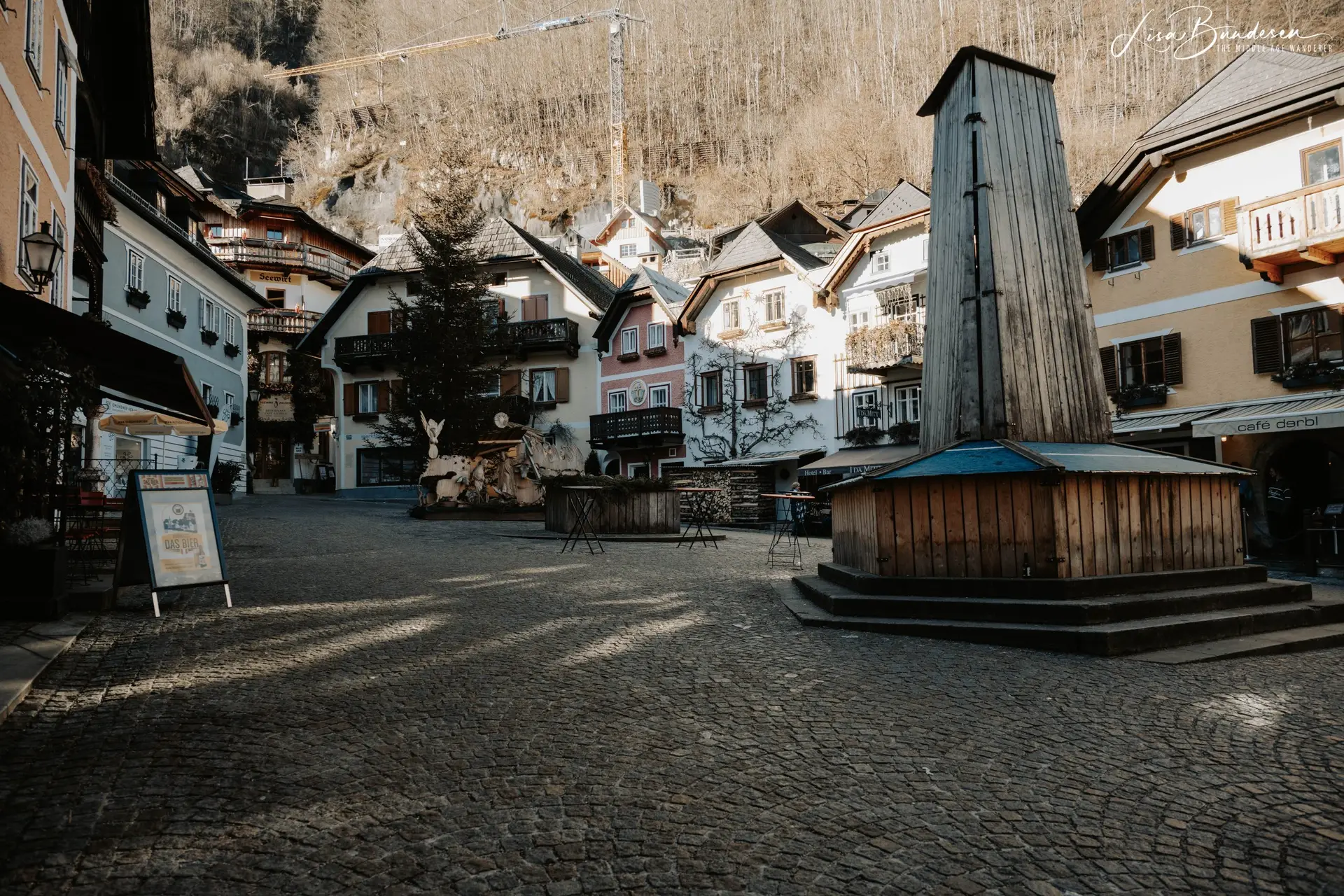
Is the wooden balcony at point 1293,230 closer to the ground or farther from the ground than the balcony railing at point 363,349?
closer to the ground

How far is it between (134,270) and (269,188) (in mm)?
44297

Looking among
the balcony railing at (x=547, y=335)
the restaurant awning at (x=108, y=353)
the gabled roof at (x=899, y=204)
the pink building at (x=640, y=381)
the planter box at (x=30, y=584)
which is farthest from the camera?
the balcony railing at (x=547, y=335)

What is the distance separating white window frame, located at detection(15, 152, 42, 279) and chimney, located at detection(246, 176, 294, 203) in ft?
184

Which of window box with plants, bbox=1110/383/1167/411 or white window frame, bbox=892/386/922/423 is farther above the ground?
white window frame, bbox=892/386/922/423

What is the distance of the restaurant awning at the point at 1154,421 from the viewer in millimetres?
19547

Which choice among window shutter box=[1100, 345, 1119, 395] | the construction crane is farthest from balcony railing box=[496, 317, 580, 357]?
the construction crane

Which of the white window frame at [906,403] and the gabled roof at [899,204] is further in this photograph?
the white window frame at [906,403]

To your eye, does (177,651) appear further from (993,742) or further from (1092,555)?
(1092,555)

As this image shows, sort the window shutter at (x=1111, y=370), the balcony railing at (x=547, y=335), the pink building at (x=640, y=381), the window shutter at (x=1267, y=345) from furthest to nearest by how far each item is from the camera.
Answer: the balcony railing at (x=547, y=335) → the pink building at (x=640, y=381) → the window shutter at (x=1111, y=370) → the window shutter at (x=1267, y=345)

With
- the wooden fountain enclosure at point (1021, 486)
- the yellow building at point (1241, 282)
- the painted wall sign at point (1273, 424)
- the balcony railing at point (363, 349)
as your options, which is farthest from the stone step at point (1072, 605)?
the balcony railing at point (363, 349)

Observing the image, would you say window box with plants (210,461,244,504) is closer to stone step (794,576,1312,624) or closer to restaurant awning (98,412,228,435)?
restaurant awning (98,412,228,435)

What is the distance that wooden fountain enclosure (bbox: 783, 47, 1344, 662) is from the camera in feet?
24.6

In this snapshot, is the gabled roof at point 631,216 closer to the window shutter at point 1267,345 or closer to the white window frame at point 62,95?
the window shutter at point 1267,345

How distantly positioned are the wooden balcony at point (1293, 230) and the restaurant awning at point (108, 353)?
735 inches
